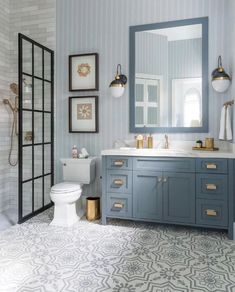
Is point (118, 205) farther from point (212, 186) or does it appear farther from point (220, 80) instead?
point (220, 80)

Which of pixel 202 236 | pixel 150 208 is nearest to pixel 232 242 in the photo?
pixel 202 236

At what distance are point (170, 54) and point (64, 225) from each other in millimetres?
2363

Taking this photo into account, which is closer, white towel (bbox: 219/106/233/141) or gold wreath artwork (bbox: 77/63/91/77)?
white towel (bbox: 219/106/233/141)

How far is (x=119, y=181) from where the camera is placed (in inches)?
121

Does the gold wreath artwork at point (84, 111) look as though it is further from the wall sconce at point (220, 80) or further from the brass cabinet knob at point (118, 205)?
the wall sconce at point (220, 80)

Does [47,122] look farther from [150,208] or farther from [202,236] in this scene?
[202,236]

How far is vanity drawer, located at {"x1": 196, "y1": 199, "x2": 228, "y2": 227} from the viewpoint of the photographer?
2.78m

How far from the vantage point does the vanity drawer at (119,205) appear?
3.06 m

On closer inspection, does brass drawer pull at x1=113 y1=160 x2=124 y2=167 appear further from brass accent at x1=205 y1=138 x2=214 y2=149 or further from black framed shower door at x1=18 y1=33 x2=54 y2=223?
black framed shower door at x1=18 y1=33 x2=54 y2=223

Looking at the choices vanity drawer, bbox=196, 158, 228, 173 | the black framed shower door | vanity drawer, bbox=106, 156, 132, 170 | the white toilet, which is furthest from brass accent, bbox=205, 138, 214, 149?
the black framed shower door

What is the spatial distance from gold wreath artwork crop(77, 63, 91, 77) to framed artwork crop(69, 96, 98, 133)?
31cm

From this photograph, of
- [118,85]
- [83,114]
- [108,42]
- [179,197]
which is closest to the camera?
[179,197]

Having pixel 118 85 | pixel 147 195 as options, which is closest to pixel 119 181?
pixel 147 195

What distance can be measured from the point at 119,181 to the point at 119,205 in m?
0.27
